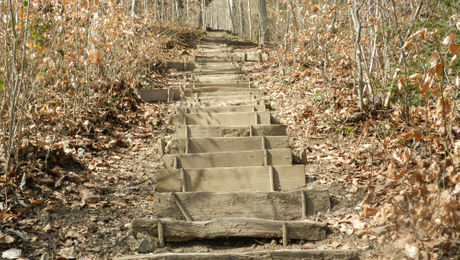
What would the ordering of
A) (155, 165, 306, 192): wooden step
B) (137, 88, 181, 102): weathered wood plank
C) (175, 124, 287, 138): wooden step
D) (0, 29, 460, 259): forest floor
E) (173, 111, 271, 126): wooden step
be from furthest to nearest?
(137, 88, 181, 102): weathered wood plank < (173, 111, 271, 126): wooden step < (175, 124, 287, 138): wooden step < (155, 165, 306, 192): wooden step < (0, 29, 460, 259): forest floor

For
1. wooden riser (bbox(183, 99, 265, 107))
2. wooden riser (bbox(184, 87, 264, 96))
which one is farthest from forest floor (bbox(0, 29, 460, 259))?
wooden riser (bbox(184, 87, 264, 96))

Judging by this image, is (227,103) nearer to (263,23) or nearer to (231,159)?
(231,159)

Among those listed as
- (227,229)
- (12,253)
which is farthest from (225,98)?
(12,253)

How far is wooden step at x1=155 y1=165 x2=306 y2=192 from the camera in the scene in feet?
17.0

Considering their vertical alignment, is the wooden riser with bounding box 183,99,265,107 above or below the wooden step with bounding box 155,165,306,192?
above

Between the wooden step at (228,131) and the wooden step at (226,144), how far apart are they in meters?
0.39

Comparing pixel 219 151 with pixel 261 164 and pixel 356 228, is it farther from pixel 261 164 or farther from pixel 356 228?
pixel 356 228

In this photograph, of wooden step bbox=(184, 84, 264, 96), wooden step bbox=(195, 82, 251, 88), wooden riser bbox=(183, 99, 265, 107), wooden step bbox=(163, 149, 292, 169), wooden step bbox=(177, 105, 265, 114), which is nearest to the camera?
wooden step bbox=(163, 149, 292, 169)

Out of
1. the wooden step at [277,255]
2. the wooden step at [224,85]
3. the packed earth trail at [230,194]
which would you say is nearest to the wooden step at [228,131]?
the packed earth trail at [230,194]

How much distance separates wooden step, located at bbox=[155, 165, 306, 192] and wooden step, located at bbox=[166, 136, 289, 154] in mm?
951

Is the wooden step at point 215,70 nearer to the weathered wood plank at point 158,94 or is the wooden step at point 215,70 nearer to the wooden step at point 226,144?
the weathered wood plank at point 158,94

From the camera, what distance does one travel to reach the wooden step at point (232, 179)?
17.0 feet

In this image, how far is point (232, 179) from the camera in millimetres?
5242

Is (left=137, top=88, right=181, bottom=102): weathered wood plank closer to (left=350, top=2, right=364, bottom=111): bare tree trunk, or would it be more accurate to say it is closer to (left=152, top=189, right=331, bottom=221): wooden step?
(left=350, top=2, right=364, bottom=111): bare tree trunk
